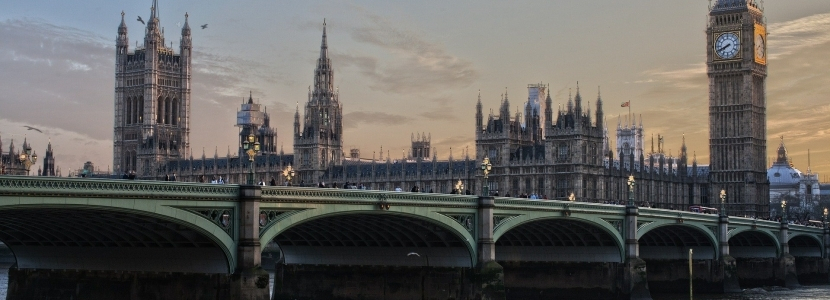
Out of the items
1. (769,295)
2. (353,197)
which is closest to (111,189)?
(353,197)

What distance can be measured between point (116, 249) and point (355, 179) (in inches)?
4385

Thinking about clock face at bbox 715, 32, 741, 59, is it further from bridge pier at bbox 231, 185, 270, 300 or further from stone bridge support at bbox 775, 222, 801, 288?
bridge pier at bbox 231, 185, 270, 300

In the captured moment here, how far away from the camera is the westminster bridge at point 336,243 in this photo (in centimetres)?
5028

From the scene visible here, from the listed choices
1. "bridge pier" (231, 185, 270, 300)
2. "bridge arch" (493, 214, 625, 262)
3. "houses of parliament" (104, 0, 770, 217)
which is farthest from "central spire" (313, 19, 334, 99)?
"bridge pier" (231, 185, 270, 300)

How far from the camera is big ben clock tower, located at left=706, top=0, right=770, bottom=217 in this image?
538ft

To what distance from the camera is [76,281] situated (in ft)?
197

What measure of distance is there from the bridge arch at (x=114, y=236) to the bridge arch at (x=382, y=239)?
7.68 m

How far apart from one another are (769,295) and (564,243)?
70.1 feet

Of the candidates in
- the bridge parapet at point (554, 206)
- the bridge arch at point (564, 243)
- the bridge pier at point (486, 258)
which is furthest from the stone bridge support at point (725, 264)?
the bridge pier at point (486, 258)

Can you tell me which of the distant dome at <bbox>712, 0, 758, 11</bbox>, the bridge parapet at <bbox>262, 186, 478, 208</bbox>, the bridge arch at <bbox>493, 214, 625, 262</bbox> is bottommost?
the bridge arch at <bbox>493, 214, 625, 262</bbox>

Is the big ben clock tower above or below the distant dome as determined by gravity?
below

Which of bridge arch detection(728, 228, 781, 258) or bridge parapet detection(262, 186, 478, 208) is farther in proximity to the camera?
bridge arch detection(728, 228, 781, 258)

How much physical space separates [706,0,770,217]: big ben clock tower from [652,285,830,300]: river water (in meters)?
56.7

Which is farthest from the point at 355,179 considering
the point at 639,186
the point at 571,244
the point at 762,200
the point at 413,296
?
the point at 413,296
